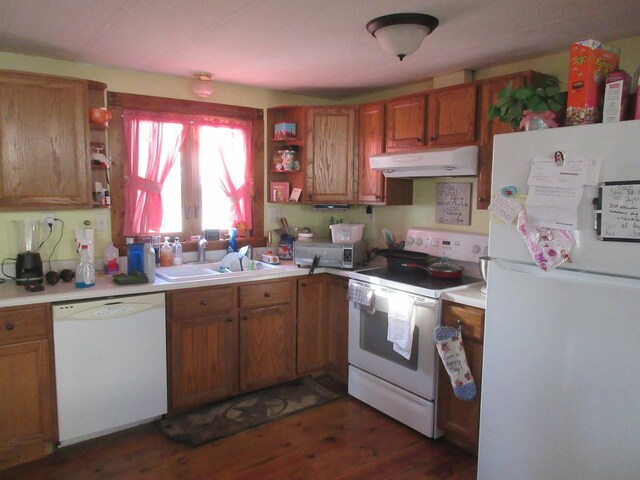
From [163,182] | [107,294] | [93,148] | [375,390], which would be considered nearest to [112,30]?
[93,148]

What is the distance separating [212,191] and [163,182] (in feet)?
1.32

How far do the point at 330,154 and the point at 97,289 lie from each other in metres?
1.94

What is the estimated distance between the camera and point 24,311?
94.7 inches

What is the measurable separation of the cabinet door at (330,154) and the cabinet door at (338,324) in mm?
676

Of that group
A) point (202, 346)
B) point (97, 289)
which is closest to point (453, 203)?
point (202, 346)

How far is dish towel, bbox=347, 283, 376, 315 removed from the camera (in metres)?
3.02

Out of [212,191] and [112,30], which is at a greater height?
[112,30]

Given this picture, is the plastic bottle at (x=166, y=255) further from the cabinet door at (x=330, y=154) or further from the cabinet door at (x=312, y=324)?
the cabinet door at (x=330, y=154)

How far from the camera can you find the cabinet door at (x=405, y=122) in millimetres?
3117

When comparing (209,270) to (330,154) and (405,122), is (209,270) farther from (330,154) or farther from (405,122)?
(405,122)

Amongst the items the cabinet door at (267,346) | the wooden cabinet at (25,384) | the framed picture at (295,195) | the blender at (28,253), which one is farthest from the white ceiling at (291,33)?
the cabinet door at (267,346)

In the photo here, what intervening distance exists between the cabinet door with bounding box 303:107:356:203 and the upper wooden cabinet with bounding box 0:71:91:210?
1.59m

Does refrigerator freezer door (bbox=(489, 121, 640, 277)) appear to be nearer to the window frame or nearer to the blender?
the window frame

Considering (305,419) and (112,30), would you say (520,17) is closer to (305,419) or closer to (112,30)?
(112,30)
